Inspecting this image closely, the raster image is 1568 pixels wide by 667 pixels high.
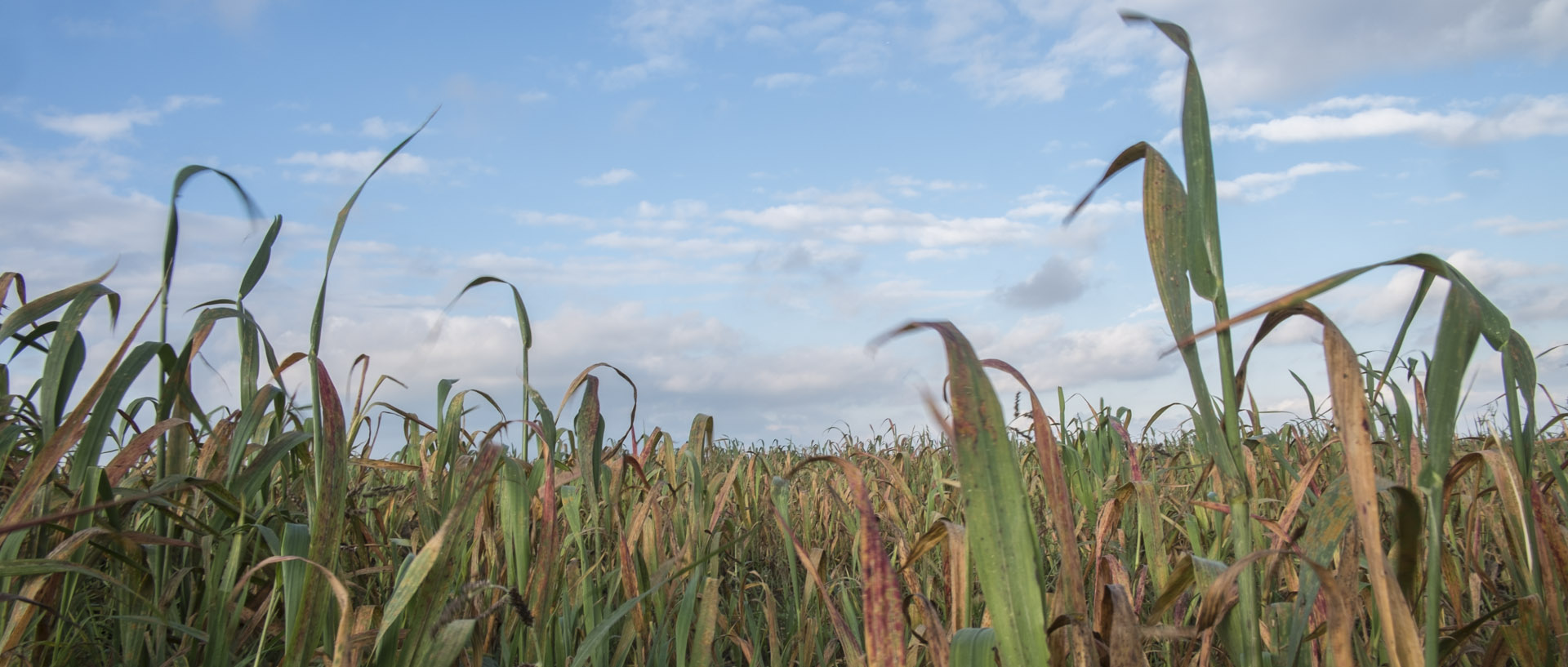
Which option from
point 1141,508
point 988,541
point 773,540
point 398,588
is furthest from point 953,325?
point 773,540

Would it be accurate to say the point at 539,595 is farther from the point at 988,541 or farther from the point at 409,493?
the point at 409,493

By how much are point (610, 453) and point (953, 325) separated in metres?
1.91

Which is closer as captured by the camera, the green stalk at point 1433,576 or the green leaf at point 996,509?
the green leaf at point 996,509

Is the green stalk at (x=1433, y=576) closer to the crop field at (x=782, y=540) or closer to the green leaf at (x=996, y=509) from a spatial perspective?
the crop field at (x=782, y=540)

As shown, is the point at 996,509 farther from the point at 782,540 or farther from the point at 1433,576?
the point at 782,540

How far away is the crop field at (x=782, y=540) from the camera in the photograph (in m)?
0.89

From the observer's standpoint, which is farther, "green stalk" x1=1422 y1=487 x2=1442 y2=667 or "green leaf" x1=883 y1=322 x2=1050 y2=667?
"green stalk" x1=1422 y1=487 x2=1442 y2=667

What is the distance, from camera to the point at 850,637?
1.27 metres

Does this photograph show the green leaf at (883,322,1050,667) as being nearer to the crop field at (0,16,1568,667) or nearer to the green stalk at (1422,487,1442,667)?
the crop field at (0,16,1568,667)

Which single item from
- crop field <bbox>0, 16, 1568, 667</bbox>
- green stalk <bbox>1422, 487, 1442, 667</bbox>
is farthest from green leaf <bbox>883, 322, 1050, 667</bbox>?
green stalk <bbox>1422, 487, 1442, 667</bbox>

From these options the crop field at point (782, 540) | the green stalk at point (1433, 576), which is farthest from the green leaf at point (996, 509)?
the green stalk at point (1433, 576)

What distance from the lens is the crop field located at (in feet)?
2.91

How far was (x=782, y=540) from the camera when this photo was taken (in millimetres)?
2707

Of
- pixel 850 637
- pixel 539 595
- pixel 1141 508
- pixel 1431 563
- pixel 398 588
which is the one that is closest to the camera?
pixel 1431 563
